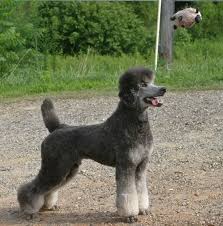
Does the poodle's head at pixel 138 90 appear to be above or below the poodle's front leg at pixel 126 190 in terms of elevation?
above

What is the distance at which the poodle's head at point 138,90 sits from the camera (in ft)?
18.9

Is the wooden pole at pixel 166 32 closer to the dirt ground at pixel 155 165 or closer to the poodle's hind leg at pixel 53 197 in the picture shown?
the dirt ground at pixel 155 165

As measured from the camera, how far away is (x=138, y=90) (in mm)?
A: 5766

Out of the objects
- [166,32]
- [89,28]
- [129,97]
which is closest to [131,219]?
[129,97]

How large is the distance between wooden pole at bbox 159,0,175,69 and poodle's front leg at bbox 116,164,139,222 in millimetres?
→ 8811

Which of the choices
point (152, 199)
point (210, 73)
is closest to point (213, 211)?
point (152, 199)

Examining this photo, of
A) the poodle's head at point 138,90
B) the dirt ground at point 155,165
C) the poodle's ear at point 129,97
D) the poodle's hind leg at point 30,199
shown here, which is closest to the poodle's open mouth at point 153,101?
the poodle's head at point 138,90

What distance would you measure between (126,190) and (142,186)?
26cm

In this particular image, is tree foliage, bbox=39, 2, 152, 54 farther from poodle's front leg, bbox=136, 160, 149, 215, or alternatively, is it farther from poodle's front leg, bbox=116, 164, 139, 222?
poodle's front leg, bbox=116, 164, 139, 222

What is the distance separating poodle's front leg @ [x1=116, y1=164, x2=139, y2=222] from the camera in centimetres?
578

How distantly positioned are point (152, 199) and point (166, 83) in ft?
20.1

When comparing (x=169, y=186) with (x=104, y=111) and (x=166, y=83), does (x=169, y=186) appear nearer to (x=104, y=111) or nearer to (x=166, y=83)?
(x=104, y=111)

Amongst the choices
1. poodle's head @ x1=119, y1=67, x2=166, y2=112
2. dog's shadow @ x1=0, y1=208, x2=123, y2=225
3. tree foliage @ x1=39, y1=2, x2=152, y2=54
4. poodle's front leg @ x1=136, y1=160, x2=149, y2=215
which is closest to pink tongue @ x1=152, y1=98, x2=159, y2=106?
poodle's head @ x1=119, y1=67, x2=166, y2=112

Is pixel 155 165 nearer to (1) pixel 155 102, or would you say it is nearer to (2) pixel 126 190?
(2) pixel 126 190
